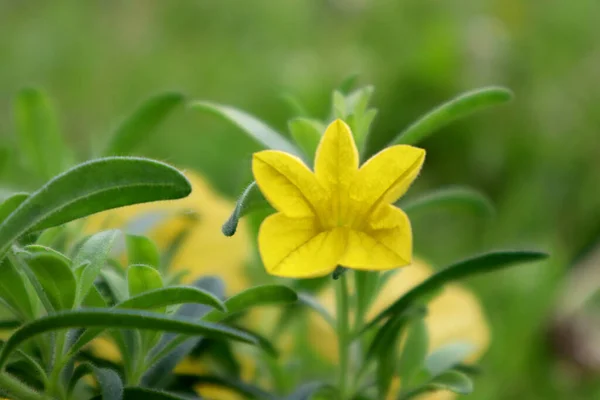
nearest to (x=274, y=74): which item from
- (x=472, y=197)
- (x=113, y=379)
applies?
(x=472, y=197)

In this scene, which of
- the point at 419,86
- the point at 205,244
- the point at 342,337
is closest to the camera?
the point at 342,337

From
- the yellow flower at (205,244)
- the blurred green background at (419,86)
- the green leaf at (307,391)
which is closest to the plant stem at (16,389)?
the green leaf at (307,391)

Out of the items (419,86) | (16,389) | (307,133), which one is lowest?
(16,389)

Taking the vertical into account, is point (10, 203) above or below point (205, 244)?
below

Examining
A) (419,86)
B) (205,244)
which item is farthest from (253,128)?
(419,86)

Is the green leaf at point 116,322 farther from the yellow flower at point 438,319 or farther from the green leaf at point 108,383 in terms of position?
the yellow flower at point 438,319

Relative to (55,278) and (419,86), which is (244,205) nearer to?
(55,278)
